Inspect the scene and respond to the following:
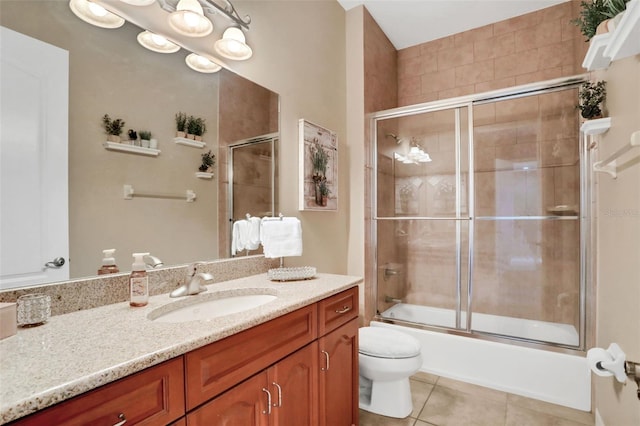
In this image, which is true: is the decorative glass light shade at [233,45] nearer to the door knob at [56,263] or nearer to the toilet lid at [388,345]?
the door knob at [56,263]

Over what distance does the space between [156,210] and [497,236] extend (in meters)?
2.78

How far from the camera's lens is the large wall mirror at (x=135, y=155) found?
1.03 meters

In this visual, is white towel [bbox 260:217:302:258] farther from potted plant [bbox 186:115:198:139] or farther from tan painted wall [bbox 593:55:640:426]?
tan painted wall [bbox 593:55:640:426]

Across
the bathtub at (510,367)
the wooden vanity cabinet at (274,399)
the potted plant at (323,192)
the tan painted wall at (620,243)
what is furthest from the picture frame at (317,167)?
the tan painted wall at (620,243)

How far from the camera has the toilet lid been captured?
5.84ft

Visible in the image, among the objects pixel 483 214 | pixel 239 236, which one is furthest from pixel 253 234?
pixel 483 214

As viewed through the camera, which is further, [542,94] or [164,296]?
[542,94]

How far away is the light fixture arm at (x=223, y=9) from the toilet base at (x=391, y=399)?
2.17 m

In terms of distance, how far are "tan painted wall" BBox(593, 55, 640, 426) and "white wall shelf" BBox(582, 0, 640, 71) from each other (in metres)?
0.06

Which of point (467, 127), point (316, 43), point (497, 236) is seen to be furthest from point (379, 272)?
point (316, 43)

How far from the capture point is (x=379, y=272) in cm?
280

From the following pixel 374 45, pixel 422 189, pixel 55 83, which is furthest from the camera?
pixel 422 189

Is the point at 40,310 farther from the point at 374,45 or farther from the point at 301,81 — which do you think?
the point at 374,45

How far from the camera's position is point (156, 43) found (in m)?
1.28
